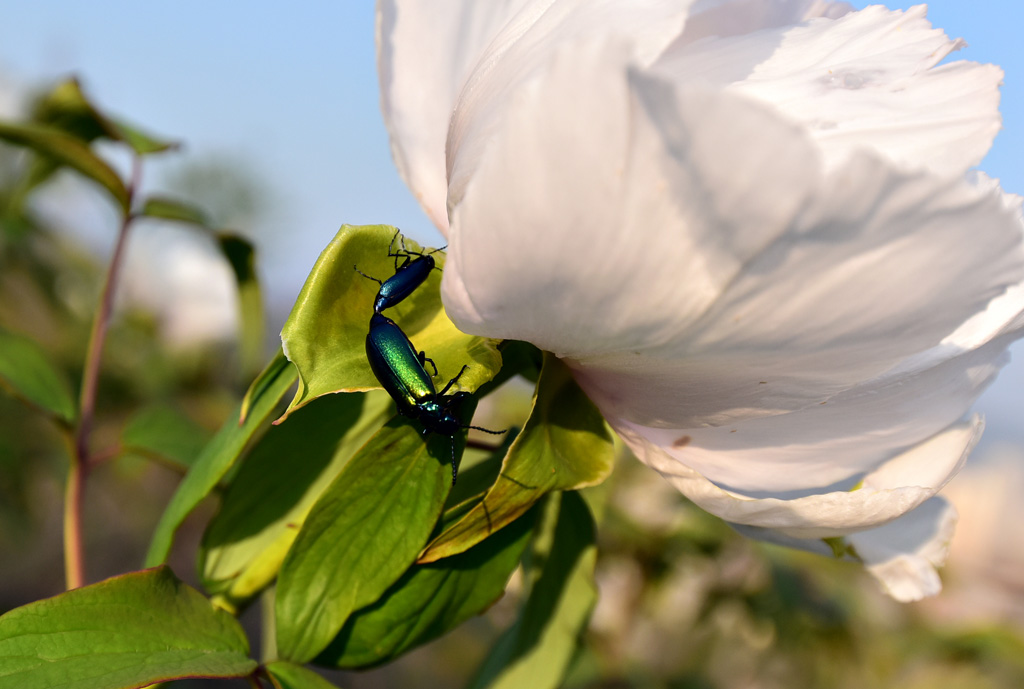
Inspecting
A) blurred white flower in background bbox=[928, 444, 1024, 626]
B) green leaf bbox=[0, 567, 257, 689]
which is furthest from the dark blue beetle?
blurred white flower in background bbox=[928, 444, 1024, 626]

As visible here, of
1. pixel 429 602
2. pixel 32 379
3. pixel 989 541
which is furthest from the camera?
pixel 989 541

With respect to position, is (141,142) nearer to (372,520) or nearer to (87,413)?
(87,413)

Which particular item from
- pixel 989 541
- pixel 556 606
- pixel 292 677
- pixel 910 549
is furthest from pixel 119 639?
pixel 989 541

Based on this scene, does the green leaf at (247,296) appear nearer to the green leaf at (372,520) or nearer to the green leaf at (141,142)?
the green leaf at (141,142)

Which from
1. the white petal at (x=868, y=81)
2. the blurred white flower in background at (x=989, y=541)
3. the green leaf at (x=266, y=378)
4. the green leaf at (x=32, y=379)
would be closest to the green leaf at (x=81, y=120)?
the green leaf at (x=32, y=379)

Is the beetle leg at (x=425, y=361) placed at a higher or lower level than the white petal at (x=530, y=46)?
lower

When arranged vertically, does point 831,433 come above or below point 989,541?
above

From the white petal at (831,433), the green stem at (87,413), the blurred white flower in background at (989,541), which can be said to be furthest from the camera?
Answer: the blurred white flower in background at (989,541)
